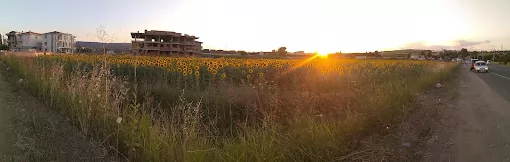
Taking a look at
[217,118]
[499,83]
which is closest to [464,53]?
[499,83]

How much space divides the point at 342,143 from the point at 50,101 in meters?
Answer: 6.06

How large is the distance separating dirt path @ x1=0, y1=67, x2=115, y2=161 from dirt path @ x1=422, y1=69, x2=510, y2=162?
14.6ft

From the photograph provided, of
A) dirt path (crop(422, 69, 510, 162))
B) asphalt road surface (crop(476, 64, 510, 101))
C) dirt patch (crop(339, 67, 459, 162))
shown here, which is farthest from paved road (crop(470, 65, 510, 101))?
dirt patch (crop(339, 67, 459, 162))

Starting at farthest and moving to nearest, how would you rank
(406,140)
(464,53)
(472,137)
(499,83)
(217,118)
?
1. (464,53)
2. (499,83)
3. (217,118)
4. (472,137)
5. (406,140)

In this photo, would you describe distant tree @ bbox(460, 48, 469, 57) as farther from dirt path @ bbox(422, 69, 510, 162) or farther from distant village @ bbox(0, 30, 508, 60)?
dirt path @ bbox(422, 69, 510, 162)

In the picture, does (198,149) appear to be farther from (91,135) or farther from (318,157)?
(91,135)

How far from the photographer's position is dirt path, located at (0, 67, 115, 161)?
433 cm

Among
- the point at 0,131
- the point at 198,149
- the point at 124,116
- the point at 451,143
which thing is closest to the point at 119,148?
the point at 124,116

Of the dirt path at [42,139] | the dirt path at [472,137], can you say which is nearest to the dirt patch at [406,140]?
the dirt path at [472,137]

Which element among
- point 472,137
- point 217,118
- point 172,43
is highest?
point 172,43

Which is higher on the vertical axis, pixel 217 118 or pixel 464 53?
pixel 464 53

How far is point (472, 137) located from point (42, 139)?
22.4ft

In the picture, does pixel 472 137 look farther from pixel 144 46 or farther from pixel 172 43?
pixel 172 43

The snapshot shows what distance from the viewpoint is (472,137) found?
6668 mm
